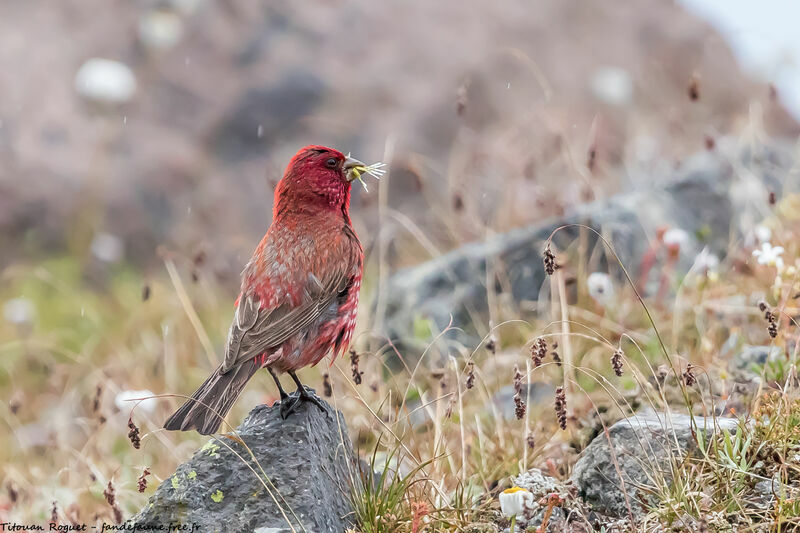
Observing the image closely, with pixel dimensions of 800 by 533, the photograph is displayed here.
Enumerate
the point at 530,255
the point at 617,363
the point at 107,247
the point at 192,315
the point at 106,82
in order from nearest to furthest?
1. the point at 617,363
2. the point at 192,315
3. the point at 530,255
4. the point at 106,82
5. the point at 107,247

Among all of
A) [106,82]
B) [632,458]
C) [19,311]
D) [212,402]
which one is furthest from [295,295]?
[106,82]

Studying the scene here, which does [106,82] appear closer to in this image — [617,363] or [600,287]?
[600,287]

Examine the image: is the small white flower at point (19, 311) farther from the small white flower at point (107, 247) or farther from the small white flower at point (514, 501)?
the small white flower at point (514, 501)

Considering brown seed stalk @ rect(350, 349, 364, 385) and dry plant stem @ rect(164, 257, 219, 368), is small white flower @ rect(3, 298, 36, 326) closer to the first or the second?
dry plant stem @ rect(164, 257, 219, 368)

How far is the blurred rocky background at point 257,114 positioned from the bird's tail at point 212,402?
14.4ft

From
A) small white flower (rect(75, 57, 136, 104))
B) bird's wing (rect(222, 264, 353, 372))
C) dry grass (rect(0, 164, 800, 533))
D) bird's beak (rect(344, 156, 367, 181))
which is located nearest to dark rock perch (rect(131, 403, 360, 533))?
dry grass (rect(0, 164, 800, 533))

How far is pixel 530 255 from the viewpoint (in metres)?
5.78

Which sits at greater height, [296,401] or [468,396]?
[296,401]

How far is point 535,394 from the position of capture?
4.84 m

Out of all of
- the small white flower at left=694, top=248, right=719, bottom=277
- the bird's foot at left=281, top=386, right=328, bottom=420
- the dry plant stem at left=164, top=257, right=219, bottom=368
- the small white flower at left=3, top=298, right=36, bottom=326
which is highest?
the small white flower at left=3, top=298, right=36, bottom=326

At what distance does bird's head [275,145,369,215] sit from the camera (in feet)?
11.7

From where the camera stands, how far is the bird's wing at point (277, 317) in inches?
125

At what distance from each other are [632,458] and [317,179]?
5.27 feet

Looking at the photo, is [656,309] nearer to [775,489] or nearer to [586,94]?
[775,489]
